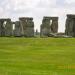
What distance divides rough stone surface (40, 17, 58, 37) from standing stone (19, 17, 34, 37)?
6.37 ft

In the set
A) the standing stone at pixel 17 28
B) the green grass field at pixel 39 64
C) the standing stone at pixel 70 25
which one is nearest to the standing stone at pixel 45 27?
the standing stone at pixel 70 25

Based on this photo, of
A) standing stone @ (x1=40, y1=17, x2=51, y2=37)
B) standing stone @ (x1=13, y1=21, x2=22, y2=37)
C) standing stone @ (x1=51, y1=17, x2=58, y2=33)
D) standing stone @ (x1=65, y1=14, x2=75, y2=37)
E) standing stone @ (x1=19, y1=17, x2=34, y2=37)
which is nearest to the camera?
standing stone @ (x1=65, y1=14, x2=75, y2=37)

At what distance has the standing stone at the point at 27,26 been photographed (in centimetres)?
6931

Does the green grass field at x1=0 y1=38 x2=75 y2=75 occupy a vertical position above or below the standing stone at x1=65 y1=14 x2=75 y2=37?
below

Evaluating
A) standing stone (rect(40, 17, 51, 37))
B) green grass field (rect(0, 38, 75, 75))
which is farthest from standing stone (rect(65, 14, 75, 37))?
green grass field (rect(0, 38, 75, 75))

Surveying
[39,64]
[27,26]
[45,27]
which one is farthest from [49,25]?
[39,64]

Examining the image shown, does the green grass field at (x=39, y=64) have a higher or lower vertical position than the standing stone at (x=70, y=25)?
lower

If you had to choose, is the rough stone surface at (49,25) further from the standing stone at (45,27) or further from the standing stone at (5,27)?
the standing stone at (5,27)

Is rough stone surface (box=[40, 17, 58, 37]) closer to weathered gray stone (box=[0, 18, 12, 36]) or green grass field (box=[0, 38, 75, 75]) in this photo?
weathered gray stone (box=[0, 18, 12, 36])

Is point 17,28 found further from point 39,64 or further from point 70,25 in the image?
point 39,64

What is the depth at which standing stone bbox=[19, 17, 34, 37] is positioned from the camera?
69.3m

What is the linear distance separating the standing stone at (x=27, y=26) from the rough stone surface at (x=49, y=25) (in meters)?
1.94

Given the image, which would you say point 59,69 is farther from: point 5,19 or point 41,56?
point 5,19

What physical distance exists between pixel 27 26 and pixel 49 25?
13.9ft
